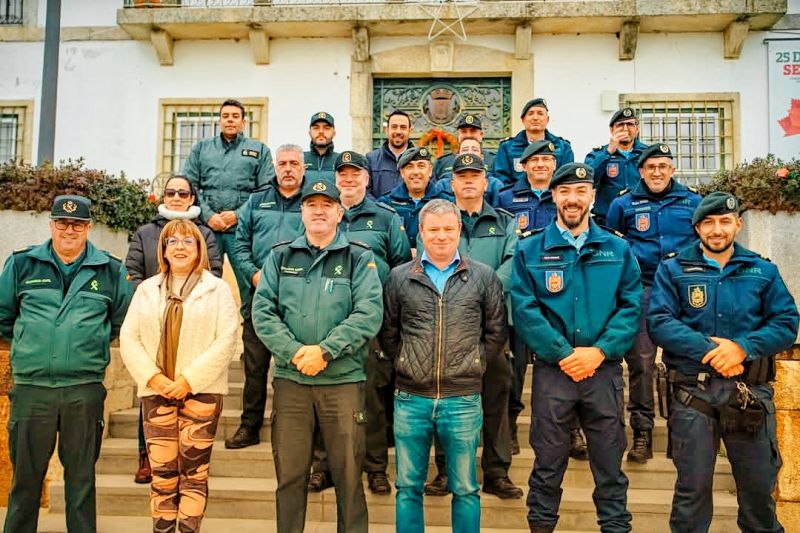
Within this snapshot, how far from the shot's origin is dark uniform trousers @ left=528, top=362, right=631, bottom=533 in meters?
3.60

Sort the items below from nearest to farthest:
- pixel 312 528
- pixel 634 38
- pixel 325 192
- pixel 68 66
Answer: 1. pixel 325 192
2. pixel 312 528
3. pixel 634 38
4. pixel 68 66

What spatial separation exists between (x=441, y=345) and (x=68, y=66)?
9.11 meters

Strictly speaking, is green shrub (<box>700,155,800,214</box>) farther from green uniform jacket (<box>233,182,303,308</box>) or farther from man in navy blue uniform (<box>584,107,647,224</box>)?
green uniform jacket (<box>233,182,303,308</box>)

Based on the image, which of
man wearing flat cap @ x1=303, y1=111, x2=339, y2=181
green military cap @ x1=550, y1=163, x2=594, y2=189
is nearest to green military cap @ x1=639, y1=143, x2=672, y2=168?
green military cap @ x1=550, y1=163, x2=594, y2=189

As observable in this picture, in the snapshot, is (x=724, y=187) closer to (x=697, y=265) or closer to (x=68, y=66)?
(x=697, y=265)

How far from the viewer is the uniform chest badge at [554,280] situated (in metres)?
3.80

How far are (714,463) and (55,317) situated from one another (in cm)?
373

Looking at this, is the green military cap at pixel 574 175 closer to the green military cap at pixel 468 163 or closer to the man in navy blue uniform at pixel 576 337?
the man in navy blue uniform at pixel 576 337

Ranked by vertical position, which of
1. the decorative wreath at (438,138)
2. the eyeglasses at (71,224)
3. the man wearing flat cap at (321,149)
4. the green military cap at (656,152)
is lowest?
the eyeglasses at (71,224)

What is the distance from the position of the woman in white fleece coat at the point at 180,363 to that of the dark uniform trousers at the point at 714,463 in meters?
2.54

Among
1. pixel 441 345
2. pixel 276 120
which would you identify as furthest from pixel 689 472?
pixel 276 120

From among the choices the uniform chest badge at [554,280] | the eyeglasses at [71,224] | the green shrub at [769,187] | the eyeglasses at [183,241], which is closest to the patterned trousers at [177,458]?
the eyeglasses at [183,241]

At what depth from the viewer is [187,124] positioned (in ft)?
34.0

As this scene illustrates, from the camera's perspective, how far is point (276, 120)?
33.3ft
